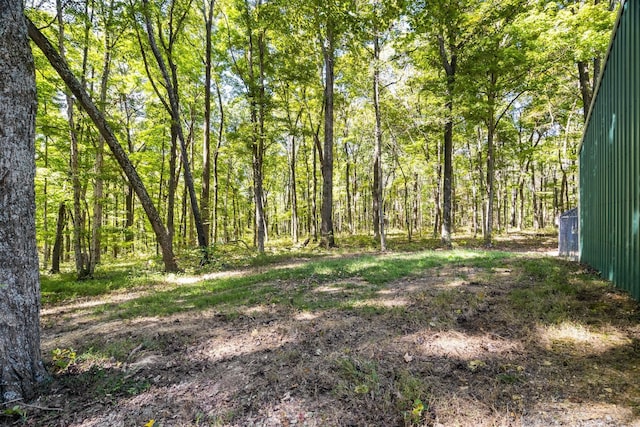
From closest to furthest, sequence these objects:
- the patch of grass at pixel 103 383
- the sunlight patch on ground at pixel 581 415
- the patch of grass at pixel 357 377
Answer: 1. the sunlight patch on ground at pixel 581 415
2. the patch of grass at pixel 357 377
3. the patch of grass at pixel 103 383

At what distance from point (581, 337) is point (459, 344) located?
1.43m

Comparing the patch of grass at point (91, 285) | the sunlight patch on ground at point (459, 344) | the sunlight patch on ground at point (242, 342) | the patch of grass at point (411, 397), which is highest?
the sunlight patch on ground at point (459, 344)

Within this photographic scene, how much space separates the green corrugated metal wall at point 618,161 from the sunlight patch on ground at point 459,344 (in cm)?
233

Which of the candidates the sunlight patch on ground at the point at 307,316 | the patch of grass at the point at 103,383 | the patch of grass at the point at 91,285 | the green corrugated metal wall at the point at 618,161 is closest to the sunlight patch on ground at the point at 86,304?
the patch of grass at the point at 91,285

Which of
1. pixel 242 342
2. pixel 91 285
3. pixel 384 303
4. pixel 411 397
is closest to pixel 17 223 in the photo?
pixel 242 342

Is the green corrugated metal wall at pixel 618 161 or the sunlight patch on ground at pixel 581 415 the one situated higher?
the green corrugated metal wall at pixel 618 161

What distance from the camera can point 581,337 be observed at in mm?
3592

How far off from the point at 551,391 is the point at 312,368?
2311 mm

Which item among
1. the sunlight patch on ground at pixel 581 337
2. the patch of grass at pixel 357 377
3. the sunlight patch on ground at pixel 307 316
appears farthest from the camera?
the sunlight patch on ground at pixel 307 316

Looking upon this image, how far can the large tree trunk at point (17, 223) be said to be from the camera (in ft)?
9.69

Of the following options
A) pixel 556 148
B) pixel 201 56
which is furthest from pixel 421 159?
pixel 201 56

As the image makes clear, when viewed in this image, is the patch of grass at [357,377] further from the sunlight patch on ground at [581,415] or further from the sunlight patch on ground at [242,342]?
the sunlight patch on ground at [581,415]

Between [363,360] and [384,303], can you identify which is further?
[384,303]

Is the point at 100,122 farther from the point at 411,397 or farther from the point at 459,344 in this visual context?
the point at 459,344
